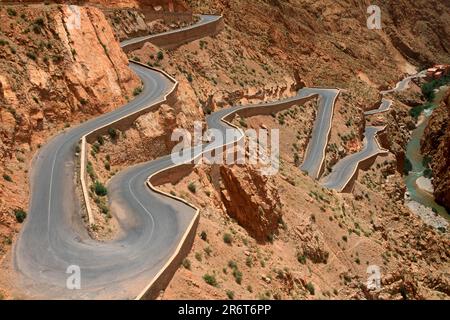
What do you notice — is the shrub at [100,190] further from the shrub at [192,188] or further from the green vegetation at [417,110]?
the green vegetation at [417,110]

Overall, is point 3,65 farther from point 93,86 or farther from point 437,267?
point 437,267

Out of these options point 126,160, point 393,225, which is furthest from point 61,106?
point 393,225

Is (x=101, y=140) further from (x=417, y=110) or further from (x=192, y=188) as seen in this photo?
(x=417, y=110)

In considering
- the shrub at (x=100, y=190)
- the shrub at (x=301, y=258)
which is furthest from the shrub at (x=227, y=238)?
the shrub at (x=100, y=190)
